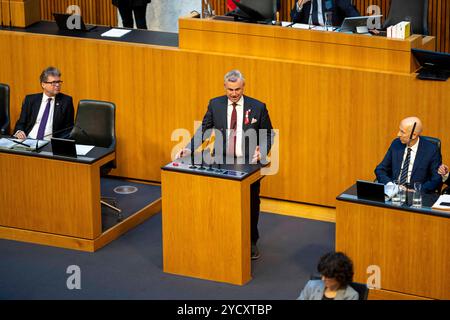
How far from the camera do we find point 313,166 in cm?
903

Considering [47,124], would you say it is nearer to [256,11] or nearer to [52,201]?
[52,201]

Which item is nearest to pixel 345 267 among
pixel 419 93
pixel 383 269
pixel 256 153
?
pixel 383 269

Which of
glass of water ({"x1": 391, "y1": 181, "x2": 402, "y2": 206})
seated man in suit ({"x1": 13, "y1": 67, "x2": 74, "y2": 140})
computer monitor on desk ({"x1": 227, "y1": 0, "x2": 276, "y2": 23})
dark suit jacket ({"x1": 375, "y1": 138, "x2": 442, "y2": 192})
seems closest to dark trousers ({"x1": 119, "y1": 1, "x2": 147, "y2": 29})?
computer monitor on desk ({"x1": 227, "y1": 0, "x2": 276, "y2": 23})

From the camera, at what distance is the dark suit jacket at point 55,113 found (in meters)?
9.09

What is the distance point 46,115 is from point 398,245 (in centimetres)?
356

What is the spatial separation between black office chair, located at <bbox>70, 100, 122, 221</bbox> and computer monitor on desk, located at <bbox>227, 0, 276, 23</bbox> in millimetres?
1400

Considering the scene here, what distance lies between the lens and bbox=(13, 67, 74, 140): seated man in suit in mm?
9094

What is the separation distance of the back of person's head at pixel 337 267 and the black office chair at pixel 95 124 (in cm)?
344

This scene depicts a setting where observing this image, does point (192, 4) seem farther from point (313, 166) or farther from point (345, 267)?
point (345, 267)

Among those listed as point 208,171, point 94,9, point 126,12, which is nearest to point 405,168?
point 208,171

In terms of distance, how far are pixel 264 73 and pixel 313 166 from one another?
36.2 inches

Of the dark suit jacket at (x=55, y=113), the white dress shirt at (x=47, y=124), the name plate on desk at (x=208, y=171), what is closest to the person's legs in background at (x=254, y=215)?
the name plate on desk at (x=208, y=171)

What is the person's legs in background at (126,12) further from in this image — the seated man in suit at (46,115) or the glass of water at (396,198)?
the glass of water at (396,198)

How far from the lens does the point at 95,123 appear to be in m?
9.10
